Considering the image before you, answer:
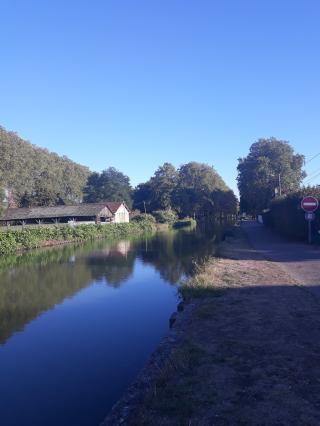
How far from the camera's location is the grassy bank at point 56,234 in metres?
38.8

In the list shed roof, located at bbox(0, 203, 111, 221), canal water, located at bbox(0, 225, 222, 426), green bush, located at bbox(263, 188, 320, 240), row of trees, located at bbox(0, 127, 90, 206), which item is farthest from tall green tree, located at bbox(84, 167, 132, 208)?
canal water, located at bbox(0, 225, 222, 426)

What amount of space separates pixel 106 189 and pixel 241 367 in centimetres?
9601

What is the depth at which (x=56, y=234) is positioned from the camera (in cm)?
4888

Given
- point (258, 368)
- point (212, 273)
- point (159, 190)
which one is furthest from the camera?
point (159, 190)

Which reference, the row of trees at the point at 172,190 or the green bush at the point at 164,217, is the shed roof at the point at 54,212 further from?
the row of trees at the point at 172,190

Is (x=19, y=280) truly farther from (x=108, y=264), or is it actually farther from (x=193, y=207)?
(x=193, y=207)

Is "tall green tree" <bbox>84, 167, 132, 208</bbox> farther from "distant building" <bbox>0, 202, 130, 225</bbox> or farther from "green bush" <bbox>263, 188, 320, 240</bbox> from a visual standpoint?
"green bush" <bbox>263, 188, 320, 240</bbox>

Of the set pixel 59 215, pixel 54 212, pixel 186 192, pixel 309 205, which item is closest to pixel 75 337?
pixel 309 205

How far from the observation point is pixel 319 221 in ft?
83.3

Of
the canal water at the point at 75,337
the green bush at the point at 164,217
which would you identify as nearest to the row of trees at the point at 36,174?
the green bush at the point at 164,217

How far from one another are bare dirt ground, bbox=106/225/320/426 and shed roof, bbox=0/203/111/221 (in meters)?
59.9

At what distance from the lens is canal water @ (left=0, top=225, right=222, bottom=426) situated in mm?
7488

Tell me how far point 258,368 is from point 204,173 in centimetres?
10293

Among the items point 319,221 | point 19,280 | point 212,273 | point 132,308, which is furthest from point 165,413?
point 319,221
